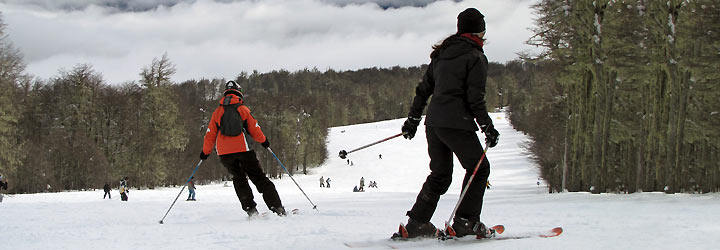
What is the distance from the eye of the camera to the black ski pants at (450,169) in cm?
443

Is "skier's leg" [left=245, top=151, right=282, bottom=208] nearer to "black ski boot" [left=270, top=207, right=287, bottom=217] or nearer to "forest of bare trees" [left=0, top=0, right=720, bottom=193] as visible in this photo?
"black ski boot" [left=270, top=207, right=287, bottom=217]

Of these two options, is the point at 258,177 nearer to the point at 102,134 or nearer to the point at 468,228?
the point at 468,228

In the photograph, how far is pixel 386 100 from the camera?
14038 cm

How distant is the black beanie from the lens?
4516 mm

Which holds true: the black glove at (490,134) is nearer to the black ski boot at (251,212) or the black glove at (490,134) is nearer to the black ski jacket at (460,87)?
the black ski jacket at (460,87)

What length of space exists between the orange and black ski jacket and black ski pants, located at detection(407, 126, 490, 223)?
3.27 meters

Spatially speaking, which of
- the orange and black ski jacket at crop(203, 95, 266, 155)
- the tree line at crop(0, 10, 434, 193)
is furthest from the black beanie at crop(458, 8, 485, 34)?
the tree line at crop(0, 10, 434, 193)

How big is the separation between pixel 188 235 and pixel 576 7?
1605cm

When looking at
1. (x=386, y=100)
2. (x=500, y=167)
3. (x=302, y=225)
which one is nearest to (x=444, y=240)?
(x=302, y=225)

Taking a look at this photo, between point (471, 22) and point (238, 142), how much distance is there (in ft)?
12.5

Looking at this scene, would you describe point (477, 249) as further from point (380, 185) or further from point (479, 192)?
point (380, 185)

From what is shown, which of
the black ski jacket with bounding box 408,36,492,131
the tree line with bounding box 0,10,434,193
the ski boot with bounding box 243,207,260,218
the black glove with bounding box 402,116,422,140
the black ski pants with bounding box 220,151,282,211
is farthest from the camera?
the tree line with bounding box 0,10,434,193

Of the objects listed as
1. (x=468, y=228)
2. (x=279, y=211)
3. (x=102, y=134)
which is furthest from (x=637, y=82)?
(x=102, y=134)

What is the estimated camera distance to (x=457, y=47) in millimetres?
4465
